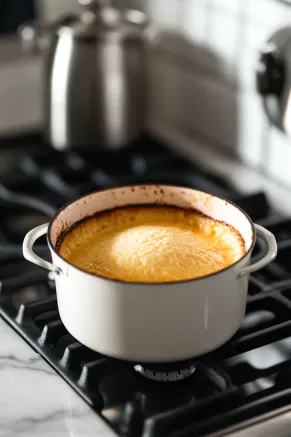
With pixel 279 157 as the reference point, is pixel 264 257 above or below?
above

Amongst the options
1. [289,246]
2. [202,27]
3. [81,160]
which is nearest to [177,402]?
[289,246]

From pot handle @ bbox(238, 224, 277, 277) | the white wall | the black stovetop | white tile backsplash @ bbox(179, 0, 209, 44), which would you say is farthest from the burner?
white tile backsplash @ bbox(179, 0, 209, 44)

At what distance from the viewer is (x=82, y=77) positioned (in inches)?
47.1

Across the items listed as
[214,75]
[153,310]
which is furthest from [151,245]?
[214,75]

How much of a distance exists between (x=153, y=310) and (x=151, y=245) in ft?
0.30

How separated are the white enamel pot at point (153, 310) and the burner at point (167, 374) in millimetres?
47

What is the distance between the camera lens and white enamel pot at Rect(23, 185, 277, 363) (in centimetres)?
70

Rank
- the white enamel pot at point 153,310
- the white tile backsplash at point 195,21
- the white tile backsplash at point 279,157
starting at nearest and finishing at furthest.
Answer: the white enamel pot at point 153,310 → the white tile backsplash at point 279,157 → the white tile backsplash at point 195,21

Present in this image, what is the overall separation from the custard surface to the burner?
10 cm

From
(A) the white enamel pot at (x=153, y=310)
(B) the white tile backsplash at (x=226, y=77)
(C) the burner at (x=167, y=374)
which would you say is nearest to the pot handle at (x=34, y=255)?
(A) the white enamel pot at (x=153, y=310)

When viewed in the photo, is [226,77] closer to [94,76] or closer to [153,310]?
[94,76]

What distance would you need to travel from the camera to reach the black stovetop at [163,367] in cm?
71

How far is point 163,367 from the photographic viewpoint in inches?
30.6

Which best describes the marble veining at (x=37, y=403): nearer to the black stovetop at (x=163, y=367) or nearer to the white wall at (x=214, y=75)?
the black stovetop at (x=163, y=367)
